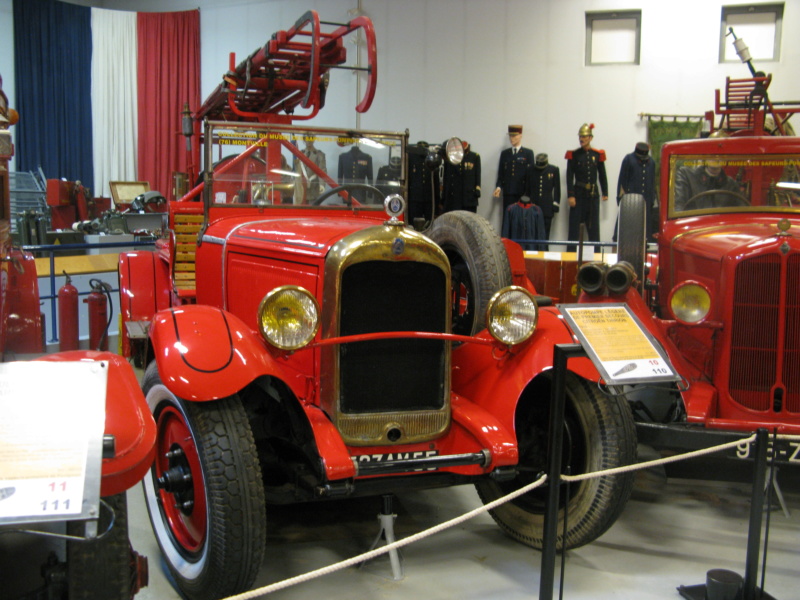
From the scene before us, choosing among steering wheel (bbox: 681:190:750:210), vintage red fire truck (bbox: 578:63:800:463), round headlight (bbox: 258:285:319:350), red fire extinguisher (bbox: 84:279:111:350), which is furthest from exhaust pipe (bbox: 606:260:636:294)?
red fire extinguisher (bbox: 84:279:111:350)

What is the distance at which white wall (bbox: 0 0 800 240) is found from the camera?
9.20 m

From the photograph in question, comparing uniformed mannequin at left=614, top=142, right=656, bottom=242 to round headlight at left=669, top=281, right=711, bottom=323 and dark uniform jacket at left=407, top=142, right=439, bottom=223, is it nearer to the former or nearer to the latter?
dark uniform jacket at left=407, top=142, right=439, bottom=223

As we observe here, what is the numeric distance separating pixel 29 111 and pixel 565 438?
11.2m

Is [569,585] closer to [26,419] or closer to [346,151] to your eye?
[26,419]

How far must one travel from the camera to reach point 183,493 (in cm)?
262

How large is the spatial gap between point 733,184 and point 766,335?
3.93ft

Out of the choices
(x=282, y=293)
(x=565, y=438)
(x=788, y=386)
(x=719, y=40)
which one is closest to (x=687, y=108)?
(x=719, y=40)

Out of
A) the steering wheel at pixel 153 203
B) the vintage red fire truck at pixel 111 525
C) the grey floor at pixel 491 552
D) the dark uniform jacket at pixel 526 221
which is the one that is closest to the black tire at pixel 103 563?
the vintage red fire truck at pixel 111 525

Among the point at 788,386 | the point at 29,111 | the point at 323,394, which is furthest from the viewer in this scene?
the point at 29,111

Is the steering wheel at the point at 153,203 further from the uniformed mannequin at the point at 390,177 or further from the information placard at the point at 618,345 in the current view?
the information placard at the point at 618,345

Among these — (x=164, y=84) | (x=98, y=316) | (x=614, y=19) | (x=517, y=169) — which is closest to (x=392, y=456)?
(x=98, y=316)

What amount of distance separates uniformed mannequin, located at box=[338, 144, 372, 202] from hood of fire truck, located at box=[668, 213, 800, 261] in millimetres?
1742

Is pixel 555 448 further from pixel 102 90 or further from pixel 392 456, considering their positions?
pixel 102 90

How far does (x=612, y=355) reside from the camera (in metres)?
2.33
